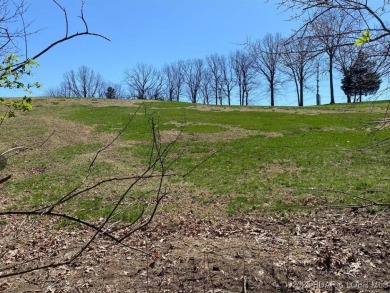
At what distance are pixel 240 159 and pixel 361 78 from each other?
1175cm

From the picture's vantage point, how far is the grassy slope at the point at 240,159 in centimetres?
941

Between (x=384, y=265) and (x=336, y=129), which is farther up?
(x=336, y=129)

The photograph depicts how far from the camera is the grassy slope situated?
30.9 feet

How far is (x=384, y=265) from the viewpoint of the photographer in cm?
527

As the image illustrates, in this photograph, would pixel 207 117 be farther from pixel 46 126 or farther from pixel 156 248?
pixel 156 248

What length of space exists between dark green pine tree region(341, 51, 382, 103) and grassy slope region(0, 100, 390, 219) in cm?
32

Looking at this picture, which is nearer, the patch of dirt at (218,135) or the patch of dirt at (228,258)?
the patch of dirt at (228,258)

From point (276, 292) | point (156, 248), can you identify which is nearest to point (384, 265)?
point (276, 292)

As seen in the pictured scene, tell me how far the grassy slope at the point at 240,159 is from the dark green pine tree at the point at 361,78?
0.32 metres

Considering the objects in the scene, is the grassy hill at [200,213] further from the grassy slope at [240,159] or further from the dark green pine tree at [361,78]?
the dark green pine tree at [361,78]

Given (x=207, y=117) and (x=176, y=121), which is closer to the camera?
(x=176, y=121)

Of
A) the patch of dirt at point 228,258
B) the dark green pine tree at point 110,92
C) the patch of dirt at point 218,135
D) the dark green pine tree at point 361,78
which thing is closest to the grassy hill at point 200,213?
the patch of dirt at point 228,258

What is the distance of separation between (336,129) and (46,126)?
A: 1763 cm

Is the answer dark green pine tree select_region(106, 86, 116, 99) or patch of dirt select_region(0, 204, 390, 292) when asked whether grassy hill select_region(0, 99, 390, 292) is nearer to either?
patch of dirt select_region(0, 204, 390, 292)
